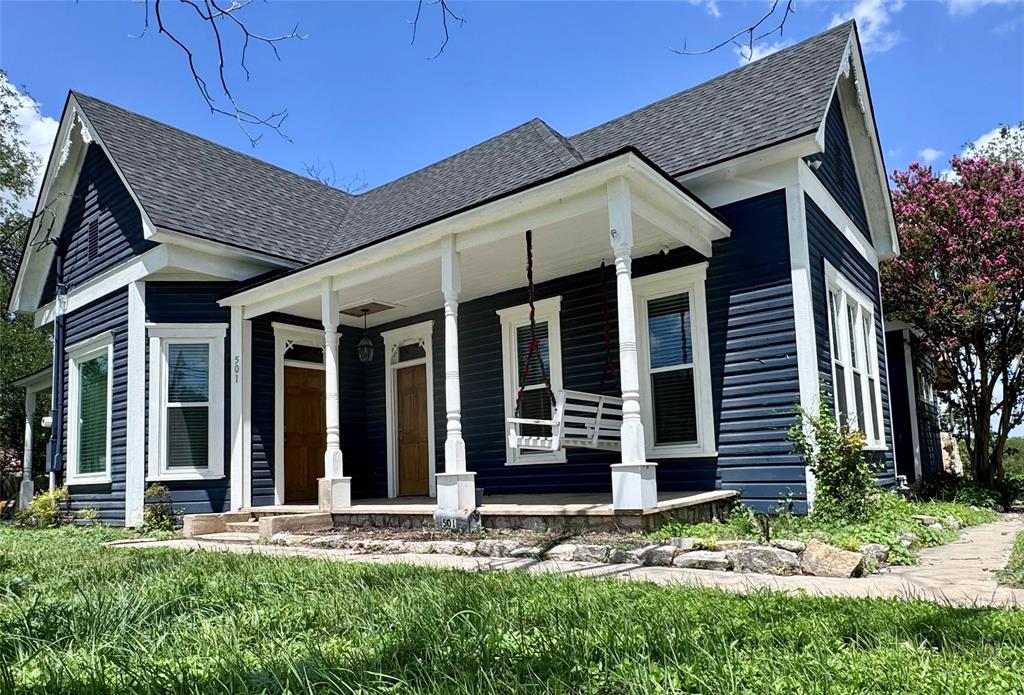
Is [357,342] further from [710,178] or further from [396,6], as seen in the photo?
[396,6]

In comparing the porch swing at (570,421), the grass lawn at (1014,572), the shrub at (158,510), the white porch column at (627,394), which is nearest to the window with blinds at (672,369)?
the porch swing at (570,421)

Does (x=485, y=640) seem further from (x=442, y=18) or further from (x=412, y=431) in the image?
(x=412, y=431)

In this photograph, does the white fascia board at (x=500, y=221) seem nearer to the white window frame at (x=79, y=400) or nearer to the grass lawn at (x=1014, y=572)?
the white window frame at (x=79, y=400)

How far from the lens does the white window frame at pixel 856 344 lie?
8992 millimetres

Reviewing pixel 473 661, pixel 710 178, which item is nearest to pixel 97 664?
pixel 473 661

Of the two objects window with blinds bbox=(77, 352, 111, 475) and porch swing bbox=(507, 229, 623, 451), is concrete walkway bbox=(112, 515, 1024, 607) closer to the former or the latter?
porch swing bbox=(507, 229, 623, 451)

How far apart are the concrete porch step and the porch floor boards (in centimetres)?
18

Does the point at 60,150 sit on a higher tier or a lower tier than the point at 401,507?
higher

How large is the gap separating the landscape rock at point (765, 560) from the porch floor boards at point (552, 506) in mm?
1206

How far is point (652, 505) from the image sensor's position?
6633mm

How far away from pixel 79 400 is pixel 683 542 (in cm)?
1029

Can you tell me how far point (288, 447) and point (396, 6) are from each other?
29.5 ft

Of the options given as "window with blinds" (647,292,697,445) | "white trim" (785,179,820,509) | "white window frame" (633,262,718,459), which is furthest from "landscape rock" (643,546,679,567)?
"window with blinds" (647,292,697,445)

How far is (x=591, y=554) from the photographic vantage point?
598cm
